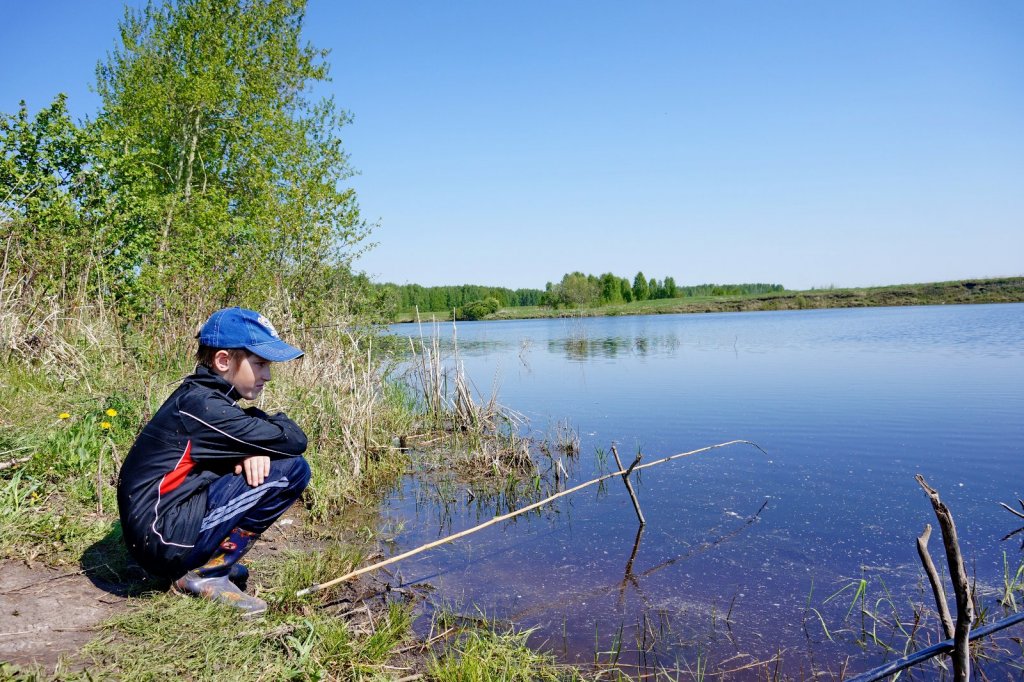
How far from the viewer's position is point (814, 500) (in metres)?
6.85

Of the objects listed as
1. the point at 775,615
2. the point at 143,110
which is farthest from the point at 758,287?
the point at 775,615

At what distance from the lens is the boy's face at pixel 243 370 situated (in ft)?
11.3

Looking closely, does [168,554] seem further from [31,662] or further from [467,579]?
[467,579]

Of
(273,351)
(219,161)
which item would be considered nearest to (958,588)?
(273,351)

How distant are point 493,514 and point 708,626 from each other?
9.25 ft

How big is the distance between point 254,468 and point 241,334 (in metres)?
0.72

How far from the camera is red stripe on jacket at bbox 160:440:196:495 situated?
3148 mm

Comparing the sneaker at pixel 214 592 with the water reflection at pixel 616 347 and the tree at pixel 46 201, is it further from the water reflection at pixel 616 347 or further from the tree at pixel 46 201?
the water reflection at pixel 616 347

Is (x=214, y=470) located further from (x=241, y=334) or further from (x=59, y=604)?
(x=59, y=604)

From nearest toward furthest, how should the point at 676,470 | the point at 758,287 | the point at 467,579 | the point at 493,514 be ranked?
the point at 467,579, the point at 493,514, the point at 676,470, the point at 758,287

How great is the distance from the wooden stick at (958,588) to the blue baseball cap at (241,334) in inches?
119

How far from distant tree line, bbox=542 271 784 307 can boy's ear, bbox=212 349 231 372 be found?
69.1 metres

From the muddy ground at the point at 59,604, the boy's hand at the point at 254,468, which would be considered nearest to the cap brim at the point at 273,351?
the boy's hand at the point at 254,468

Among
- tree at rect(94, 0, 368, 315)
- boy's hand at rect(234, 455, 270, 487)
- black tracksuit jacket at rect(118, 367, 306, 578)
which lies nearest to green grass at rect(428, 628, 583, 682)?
boy's hand at rect(234, 455, 270, 487)
